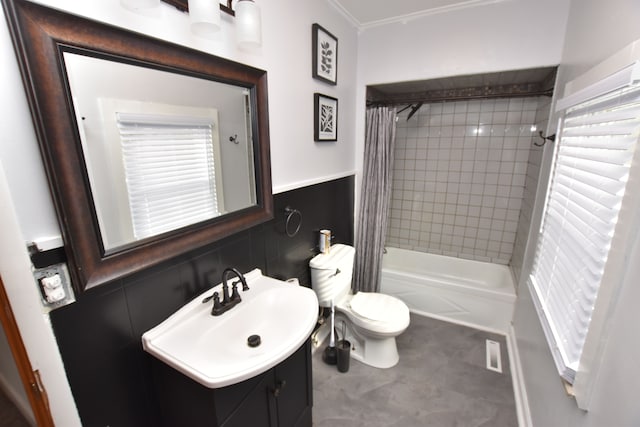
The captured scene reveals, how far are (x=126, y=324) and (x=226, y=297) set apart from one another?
365 millimetres

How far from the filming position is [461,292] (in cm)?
253

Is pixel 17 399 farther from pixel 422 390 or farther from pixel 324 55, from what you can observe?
Result: pixel 324 55

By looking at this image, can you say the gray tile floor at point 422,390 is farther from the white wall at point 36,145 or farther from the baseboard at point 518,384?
the white wall at point 36,145

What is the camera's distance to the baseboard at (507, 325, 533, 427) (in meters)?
1.69

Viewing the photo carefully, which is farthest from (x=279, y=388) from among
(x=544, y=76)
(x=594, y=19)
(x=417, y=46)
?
(x=544, y=76)

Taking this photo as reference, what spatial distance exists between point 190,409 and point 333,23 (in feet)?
7.72

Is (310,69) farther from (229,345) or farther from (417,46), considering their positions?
(229,345)

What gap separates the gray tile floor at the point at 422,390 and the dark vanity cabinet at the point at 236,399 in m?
0.56

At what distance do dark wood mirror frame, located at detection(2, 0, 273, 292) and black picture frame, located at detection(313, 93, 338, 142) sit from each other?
903 mm

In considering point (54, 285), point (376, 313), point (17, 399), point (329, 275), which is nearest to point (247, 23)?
point (54, 285)

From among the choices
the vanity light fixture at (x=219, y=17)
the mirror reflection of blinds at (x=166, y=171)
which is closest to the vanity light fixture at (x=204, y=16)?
the vanity light fixture at (x=219, y=17)

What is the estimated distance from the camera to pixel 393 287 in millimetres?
2830

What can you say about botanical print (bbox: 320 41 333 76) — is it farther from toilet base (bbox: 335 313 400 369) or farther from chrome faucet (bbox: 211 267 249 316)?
toilet base (bbox: 335 313 400 369)

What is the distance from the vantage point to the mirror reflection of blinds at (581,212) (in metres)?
0.95
